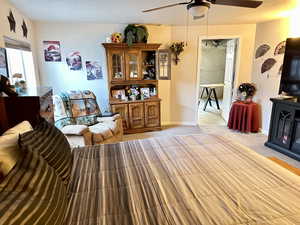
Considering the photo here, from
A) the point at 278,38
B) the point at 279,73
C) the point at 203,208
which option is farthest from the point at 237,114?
the point at 203,208

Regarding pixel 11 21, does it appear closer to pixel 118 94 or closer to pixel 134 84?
pixel 118 94

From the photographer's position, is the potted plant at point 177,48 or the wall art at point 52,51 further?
the potted plant at point 177,48

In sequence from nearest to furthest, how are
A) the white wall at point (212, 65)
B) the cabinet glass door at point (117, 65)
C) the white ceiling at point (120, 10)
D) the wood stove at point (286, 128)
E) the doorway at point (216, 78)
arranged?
the white ceiling at point (120, 10) < the wood stove at point (286, 128) < the cabinet glass door at point (117, 65) < the doorway at point (216, 78) < the white wall at point (212, 65)

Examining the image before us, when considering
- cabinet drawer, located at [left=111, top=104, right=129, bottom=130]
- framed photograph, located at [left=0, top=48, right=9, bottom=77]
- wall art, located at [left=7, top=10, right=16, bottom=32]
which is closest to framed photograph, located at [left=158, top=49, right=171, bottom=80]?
cabinet drawer, located at [left=111, top=104, right=129, bottom=130]

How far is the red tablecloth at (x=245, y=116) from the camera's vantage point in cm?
416

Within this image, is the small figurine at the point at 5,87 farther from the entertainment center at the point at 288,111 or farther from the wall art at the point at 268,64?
the wall art at the point at 268,64

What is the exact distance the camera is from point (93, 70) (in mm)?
4156

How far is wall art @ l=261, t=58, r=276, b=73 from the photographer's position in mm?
3921

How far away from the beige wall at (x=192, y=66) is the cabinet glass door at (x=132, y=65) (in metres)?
0.94

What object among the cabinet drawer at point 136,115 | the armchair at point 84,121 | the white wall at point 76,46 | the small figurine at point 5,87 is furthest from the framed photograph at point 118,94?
the small figurine at point 5,87

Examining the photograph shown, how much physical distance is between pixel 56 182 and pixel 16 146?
0.36 metres

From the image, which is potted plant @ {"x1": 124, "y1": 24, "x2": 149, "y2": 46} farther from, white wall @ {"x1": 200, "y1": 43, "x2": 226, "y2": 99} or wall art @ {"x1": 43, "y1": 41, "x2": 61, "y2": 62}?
white wall @ {"x1": 200, "y1": 43, "x2": 226, "y2": 99}

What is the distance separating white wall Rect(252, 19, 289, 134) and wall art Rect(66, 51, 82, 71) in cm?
382

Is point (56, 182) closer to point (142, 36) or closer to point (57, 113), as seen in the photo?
point (57, 113)
